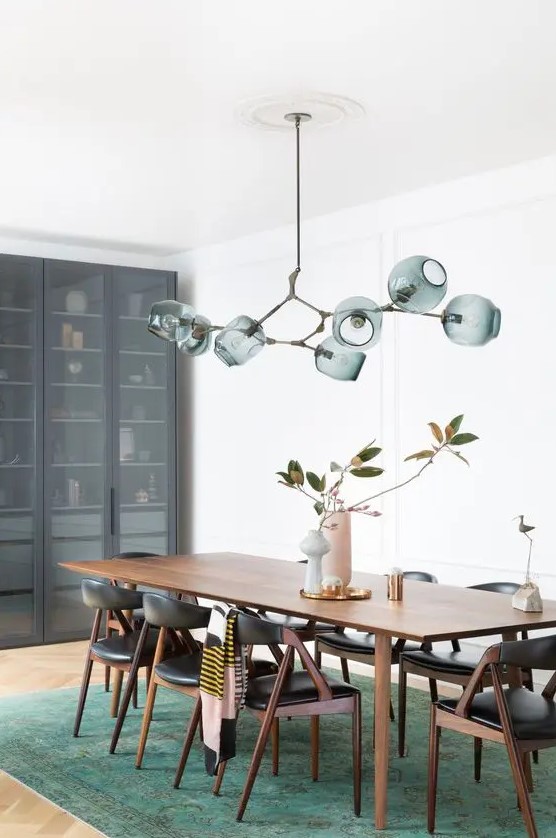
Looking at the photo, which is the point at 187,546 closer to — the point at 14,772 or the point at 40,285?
the point at 40,285

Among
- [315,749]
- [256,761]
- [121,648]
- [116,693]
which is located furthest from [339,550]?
[116,693]

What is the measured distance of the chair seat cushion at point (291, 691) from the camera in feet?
12.6

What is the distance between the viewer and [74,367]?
7691 millimetres

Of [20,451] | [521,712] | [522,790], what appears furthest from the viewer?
[20,451]

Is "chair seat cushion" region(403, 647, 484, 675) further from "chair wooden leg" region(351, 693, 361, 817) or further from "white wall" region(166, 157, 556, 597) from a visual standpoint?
"white wall" region(166, 157, 556, 597)

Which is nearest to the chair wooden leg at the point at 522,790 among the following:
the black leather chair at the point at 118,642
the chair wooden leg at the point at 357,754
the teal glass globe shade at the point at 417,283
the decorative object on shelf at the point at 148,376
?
the chair wooden leg at the point at 357,754

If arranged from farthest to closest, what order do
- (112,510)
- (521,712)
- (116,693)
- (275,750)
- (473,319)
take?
1. (112,510)
2. (116,693)
3. (275,750)
4. (473,319)
5. (521,712)

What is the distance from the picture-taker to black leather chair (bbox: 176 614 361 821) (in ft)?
12.3

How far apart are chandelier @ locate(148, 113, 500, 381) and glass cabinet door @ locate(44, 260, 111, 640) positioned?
2996mm

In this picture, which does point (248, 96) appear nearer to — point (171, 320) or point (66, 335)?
point (171, 320)

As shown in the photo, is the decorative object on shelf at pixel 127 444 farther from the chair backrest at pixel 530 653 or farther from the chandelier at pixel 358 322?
the chair backrest at pixel 530 653

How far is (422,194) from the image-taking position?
21.2 ft

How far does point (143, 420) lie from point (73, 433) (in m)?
0.57

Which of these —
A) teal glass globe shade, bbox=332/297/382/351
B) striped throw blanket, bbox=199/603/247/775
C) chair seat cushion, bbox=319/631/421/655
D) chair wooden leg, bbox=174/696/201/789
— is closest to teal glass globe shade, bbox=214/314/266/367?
teal glass globe shade, bbox=332/297/382/351
